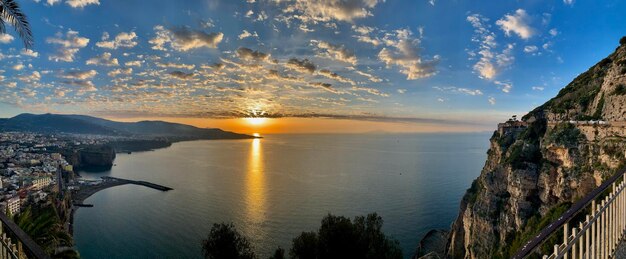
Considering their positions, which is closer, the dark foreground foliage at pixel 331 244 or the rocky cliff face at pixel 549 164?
the rocky cliff face at pixel 549 164

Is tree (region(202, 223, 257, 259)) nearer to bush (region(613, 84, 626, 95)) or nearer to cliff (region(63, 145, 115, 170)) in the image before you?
bush (region(613, 84, 626, 95))

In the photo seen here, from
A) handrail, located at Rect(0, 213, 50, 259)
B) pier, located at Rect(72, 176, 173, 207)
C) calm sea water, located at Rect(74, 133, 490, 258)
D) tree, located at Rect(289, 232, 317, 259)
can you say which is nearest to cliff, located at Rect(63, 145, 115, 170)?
calm sea water, located at Rect(74, 133, 490, 258)

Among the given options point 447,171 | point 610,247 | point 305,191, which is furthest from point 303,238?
point 447,171

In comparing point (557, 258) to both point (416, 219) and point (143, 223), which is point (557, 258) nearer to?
point (416, 219)

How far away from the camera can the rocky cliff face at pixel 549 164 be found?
21.1 metres

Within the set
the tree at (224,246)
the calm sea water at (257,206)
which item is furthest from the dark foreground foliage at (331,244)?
the calm sea water at (257,206)

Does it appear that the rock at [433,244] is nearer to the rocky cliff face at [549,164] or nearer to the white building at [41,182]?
the rocky cliff face at [549,164]

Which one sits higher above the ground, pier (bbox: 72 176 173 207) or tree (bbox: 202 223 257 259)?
tree (bbox: 202 223 257 259)

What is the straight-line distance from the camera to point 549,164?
24.8 metres

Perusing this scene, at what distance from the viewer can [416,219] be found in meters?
47.4

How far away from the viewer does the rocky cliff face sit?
21.1 metres

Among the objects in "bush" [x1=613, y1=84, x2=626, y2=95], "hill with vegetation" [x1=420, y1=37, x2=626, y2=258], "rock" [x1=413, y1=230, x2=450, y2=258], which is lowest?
"rock" [x1=413, y1=230, x2=450, y2=258]

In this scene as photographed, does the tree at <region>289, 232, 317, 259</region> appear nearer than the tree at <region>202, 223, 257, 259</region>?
Yes

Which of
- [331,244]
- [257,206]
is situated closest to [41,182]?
[257,206]
